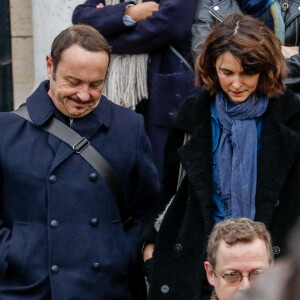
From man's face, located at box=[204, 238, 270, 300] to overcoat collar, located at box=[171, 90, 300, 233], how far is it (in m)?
0.40

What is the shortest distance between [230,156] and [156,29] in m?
1.49

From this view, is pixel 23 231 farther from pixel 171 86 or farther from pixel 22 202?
pixel 171 86

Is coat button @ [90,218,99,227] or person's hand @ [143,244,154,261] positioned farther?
person's hand @ [143,244,154,261]

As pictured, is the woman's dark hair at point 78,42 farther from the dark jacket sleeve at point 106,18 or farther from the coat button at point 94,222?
the dark jacket sleeve at point 106,18

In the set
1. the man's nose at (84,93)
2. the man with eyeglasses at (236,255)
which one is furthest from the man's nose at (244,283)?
the man's nose at (84,93)

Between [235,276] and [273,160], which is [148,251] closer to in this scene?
[273,160]

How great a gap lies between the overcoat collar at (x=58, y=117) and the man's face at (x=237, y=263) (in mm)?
876

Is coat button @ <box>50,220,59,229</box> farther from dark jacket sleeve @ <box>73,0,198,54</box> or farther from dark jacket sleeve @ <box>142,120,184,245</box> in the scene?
dark jacket sleeve @ <box>73,0,198,54</box>

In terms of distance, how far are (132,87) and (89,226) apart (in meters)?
1.54

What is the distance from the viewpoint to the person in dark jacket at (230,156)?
3514 millimetres

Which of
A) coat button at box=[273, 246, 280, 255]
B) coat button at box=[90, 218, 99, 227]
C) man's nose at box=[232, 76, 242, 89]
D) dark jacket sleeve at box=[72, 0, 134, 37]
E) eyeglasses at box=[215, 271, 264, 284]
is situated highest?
man's nose at box=[232, 76, 242, 89]

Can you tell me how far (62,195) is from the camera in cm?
358

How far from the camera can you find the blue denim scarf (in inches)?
138

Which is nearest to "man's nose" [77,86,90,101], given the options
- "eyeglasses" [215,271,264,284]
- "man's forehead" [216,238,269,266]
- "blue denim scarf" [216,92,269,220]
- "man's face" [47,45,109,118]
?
"man's face" [47,45,109,118]
